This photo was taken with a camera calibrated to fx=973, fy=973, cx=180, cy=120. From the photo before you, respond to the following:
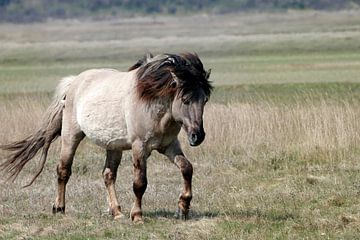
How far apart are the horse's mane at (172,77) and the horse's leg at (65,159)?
1193 millimetres

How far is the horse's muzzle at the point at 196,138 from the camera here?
8.85 m

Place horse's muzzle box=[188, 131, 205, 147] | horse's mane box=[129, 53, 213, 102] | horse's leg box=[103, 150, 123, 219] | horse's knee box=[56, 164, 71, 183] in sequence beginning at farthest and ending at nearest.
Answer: horse's knee box=[56, 164, 71, 183] < horse's leg box=[103, 150, 123, 219] < horse's mane box=[129, 53, 213, 102] < horse's muzzle box=[188, 131, 205, 147]

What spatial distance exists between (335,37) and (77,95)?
53.0 m

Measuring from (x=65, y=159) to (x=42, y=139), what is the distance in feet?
1.86

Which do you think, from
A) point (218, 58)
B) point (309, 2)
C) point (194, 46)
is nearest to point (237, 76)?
point (218, 58)

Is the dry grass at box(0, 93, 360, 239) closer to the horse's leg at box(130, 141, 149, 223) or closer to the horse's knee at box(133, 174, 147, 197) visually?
the horse's leg at box(130, 141, 149, 223)

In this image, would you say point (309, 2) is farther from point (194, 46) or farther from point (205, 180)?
point (205, 180)

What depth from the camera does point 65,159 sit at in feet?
34.4

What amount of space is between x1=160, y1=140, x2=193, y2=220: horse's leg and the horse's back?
0.47 m

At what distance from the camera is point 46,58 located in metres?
54.5

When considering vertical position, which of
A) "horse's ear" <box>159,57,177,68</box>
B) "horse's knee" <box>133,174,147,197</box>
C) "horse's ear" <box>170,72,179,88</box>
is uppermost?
"horse's ear" <box>159,57,177,68</box>

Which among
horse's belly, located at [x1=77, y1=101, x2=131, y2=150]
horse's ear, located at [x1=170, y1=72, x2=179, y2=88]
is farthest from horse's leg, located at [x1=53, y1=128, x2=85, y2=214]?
horse's ear, located at [x1=170, y1=72, x2=179, y2=88]

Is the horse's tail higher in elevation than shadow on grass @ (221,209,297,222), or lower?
higher

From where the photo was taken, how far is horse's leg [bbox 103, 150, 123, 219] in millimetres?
10016
